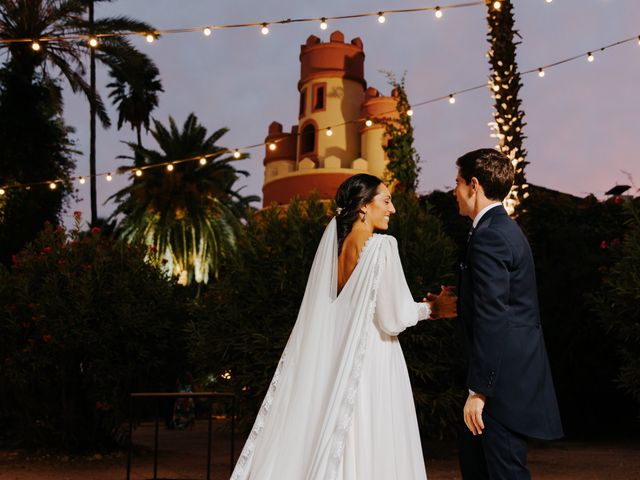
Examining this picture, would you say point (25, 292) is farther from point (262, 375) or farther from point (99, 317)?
point (262, 375)

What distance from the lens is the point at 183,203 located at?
91.1ft

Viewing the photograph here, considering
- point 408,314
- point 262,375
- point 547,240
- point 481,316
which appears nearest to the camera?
point 481,316

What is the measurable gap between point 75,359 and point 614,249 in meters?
7.78

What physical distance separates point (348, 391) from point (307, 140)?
28287 millimetres

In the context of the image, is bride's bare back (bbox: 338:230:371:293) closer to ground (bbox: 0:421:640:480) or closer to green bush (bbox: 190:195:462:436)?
green bush (bbox: 190:195:462:436)

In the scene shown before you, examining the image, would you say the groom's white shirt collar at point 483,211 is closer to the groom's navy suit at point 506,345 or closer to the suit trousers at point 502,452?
the groom's navy suit at point 506,345

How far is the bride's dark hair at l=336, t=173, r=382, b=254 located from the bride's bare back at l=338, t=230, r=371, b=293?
0.07 m

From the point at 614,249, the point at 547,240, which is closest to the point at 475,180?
the point at 614,249

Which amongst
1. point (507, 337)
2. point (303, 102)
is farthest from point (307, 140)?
point (507, 337)

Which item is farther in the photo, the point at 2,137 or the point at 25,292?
the point at 2,137

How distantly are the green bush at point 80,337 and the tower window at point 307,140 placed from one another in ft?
69.4

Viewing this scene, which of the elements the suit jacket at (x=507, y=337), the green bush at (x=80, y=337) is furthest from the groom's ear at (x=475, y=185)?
the green bush at (x=80, y=337)

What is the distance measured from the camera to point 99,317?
10609 mm

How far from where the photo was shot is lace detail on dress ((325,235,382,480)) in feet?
14.1
